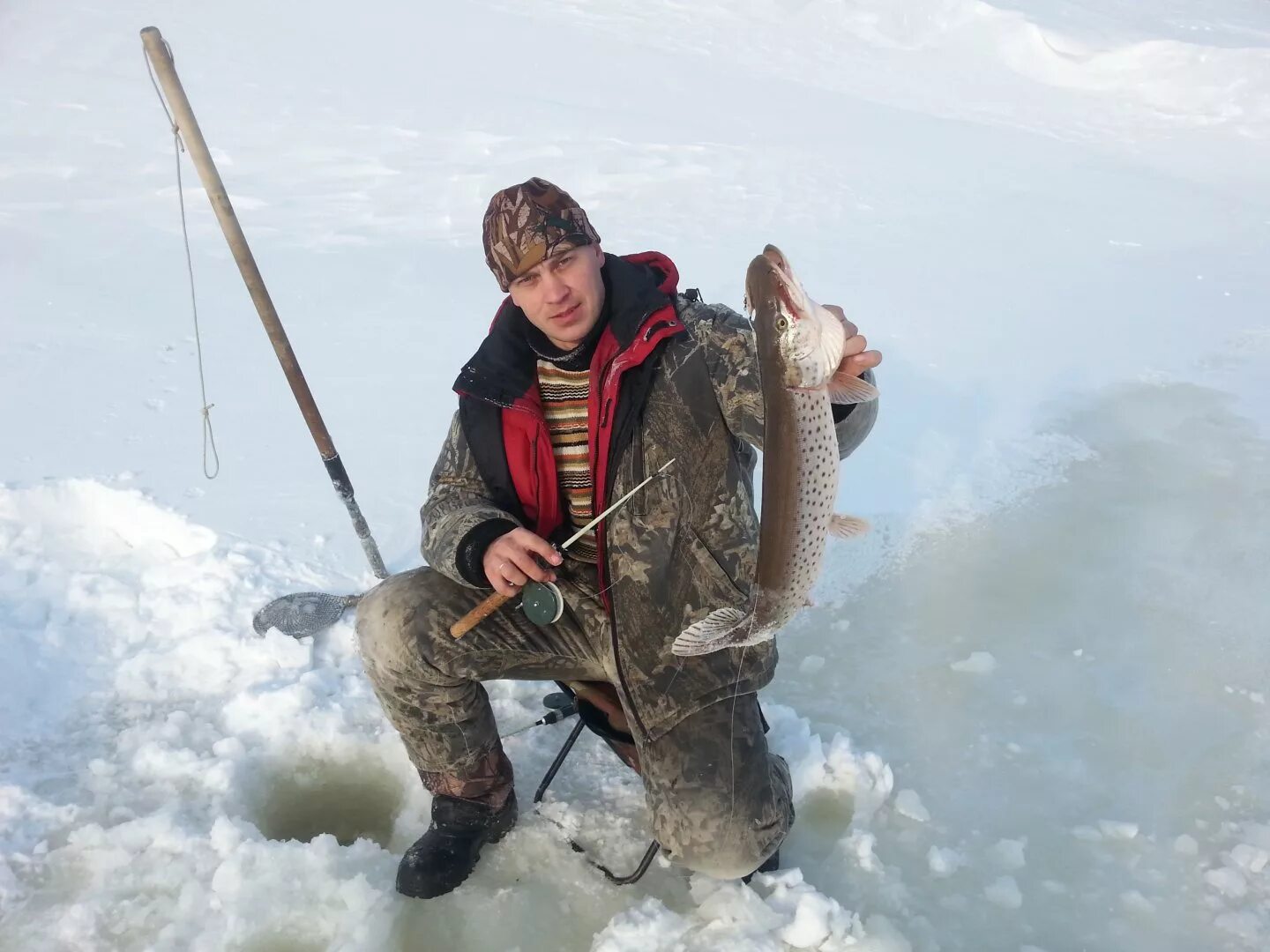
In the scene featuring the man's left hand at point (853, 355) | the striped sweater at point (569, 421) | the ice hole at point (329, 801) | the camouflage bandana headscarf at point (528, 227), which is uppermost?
the camouflage bandana headscarf at point (528, 227)

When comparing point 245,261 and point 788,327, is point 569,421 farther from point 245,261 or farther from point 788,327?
point 245,261

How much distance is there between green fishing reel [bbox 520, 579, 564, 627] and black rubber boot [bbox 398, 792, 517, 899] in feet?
2.11

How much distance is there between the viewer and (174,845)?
7.97ft

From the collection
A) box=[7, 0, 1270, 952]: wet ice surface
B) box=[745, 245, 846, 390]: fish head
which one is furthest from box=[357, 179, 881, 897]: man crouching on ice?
box=[745, 245, 846, 390]: fish head

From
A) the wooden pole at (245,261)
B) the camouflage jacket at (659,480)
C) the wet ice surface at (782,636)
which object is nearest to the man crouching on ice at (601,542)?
the camouflage jacket at (659,480)

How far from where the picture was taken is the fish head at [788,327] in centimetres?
164

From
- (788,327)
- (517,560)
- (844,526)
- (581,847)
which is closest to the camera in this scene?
(788,327)

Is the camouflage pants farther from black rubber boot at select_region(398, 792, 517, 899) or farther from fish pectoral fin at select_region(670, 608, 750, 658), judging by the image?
fish pectoral fin at select_region(670, 608, 750, 658)

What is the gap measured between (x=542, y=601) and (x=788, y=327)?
1092 mm

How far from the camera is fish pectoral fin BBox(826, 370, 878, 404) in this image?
5.98ft

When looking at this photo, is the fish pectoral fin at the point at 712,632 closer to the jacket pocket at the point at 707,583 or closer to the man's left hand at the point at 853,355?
the jacket pocket at the point at 707,583

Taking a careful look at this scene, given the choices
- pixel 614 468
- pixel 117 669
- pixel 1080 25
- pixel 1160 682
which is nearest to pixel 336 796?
pixel 117 669

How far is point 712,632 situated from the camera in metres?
2.03

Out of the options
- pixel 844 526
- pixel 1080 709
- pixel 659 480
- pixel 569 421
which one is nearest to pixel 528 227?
pixel 569 421
